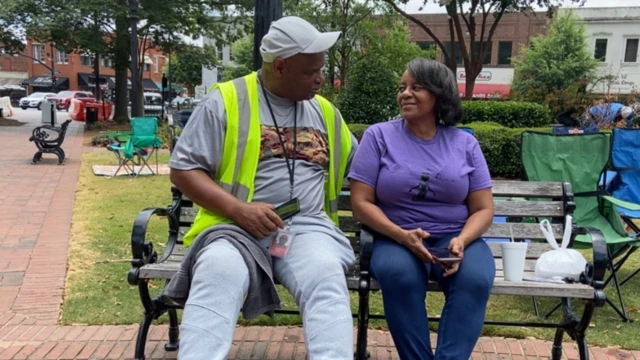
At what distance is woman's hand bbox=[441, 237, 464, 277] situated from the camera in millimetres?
2379

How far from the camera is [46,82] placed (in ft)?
198

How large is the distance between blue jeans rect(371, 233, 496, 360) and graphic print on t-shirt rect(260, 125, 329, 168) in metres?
0.54

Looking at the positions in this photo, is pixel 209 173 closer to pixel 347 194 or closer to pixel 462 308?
pixel 347 194

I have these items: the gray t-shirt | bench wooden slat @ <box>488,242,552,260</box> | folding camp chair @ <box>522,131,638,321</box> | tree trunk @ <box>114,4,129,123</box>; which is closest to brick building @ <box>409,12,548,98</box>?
tree trunk @ <box>114,4,129,123</box>

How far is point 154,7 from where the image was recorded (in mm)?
19453

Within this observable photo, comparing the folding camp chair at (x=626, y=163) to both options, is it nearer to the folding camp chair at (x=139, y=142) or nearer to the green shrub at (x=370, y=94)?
the green shrub at (x=370, y=94)

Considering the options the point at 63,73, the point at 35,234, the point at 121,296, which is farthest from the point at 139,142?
the point at 63,73

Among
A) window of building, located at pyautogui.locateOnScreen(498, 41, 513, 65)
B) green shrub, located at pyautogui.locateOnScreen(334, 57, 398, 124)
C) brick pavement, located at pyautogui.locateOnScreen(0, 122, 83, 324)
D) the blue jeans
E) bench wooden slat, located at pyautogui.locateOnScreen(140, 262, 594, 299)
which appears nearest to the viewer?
the blue jeans

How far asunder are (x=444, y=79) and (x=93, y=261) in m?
3.33

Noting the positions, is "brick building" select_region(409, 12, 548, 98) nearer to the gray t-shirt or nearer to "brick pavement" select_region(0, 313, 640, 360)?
"brick pavement" select_region(0, 313, 640, 360)

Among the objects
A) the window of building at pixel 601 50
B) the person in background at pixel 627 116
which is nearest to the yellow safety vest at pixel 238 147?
the person in background at pixel 627 116

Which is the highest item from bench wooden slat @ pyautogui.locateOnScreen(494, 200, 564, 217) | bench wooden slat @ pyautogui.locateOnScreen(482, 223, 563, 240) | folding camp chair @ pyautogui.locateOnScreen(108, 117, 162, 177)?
bench wooden slat @ pyautogui.locateOnScreen(494, 200, 564, 217)

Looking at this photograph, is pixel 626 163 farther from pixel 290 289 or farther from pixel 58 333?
pixel 58 333

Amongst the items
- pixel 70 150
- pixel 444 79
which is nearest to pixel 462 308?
pixel 444 79
